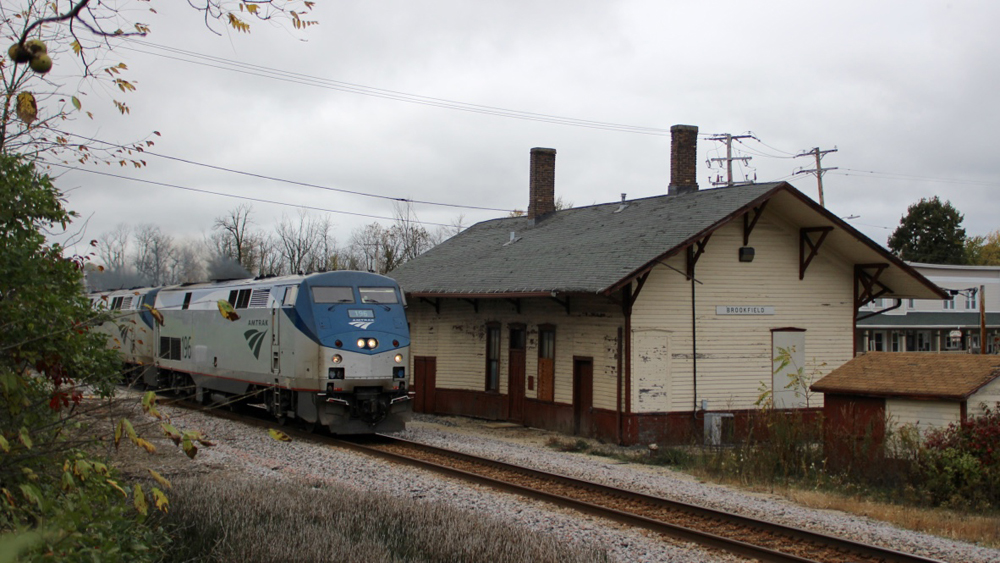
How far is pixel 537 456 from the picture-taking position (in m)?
15.3

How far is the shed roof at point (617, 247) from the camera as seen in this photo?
57.9 feet

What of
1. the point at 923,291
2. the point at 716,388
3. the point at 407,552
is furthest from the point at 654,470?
the point at 923,291

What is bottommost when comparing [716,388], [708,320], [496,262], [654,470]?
[654,470]

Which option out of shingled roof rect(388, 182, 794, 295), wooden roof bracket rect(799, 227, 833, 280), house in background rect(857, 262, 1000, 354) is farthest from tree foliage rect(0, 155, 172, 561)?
house in background rect(857, 262, 1000, 354)

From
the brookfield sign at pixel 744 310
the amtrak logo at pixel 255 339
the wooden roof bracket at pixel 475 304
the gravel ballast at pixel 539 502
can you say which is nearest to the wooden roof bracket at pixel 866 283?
the brookfield sign at pixel 744 310

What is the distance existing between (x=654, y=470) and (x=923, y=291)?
33.3 feet

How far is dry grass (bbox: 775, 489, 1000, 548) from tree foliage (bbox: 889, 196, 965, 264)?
59.6 metres

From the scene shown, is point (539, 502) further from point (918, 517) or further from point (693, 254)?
point (693, 254)

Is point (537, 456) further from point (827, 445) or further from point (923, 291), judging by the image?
point (923, 291)

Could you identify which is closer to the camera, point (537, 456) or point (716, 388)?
point (537, 456)

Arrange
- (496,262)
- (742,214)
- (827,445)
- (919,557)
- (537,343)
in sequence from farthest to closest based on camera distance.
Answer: (496,262)
(537,343)
(742,214)
(827,445)
(919,557)

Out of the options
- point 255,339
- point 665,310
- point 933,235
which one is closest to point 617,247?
point 665,310

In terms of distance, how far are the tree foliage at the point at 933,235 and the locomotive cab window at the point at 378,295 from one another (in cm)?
5888

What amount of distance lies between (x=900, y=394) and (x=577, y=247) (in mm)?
8753
